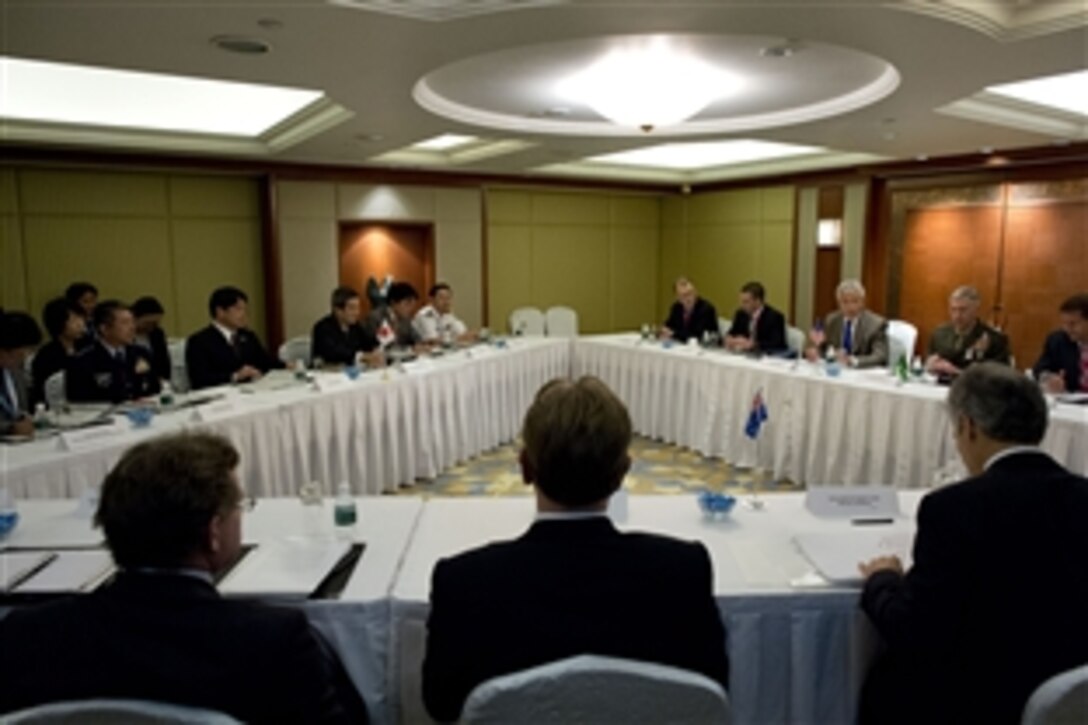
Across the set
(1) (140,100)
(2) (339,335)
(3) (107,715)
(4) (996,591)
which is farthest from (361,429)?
(4) (996,591)

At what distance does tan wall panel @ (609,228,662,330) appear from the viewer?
11172 millimetres

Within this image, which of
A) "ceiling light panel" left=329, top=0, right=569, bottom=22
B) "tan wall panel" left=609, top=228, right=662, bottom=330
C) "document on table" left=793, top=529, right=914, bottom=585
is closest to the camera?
"document on table" left=793, top=529, right=914, bottom=585

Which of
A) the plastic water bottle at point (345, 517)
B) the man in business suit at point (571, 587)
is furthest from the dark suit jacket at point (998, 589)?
the plastic water bottle at point (345, 517)

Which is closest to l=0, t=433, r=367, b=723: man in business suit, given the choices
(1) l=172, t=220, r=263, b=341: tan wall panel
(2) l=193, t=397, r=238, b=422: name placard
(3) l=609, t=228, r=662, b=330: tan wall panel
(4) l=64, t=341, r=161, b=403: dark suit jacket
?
(2) l=193, t=397, r=238, b=422: name placard

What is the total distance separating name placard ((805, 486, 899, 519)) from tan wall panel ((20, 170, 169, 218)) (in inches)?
296

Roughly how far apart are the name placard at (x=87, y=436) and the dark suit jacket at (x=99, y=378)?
0.75 metres

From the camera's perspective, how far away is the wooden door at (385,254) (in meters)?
9.05

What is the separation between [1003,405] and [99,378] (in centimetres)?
423

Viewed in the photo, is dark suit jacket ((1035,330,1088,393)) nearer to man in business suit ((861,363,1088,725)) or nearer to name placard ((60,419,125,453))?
man in business suit ((861,363,1088,725))

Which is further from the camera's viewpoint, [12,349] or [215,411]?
[215,411]

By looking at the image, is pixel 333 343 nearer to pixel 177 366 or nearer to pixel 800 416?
pixel 177 366

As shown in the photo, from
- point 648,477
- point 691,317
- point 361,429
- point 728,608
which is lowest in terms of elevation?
point 648,477

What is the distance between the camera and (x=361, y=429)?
4.66 metres

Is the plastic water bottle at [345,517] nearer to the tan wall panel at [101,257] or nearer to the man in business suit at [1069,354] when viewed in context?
the man in business suit at [1069,354]
